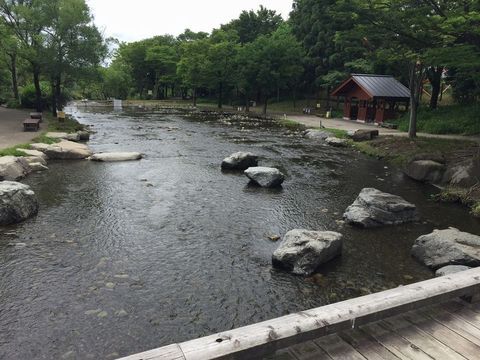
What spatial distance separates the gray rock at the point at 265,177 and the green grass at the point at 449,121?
18698 mm

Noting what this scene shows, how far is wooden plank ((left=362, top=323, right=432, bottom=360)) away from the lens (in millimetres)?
4012

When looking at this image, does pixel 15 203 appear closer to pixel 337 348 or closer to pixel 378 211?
pixel 337 348

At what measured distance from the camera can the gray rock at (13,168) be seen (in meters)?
14.5

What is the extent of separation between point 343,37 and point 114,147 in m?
15.9

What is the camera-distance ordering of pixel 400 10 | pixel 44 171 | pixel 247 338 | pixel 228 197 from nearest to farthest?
pixel 247 338 < pixel 228 197 < pixel 44 171 < pixel 400 10

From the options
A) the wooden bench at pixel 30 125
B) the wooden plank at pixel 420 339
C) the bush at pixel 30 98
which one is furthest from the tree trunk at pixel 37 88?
the wooden plank at pixel 420 339

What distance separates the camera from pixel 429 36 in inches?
737

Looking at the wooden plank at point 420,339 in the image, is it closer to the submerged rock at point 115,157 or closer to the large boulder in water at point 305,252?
the large boulder in water at point 305,252

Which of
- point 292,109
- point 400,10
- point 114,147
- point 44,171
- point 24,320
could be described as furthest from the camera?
point 292,109

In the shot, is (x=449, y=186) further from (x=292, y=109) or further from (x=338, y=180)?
(x=292, y=109)

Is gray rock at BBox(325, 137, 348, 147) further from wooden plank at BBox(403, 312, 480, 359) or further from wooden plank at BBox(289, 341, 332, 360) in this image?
wooden plank at BBox(289, 341, 332, 360)

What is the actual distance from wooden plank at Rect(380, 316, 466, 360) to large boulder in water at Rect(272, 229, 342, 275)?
12.9 ft

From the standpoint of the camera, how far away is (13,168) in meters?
15.1

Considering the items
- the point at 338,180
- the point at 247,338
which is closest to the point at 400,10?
the point at 338,180
